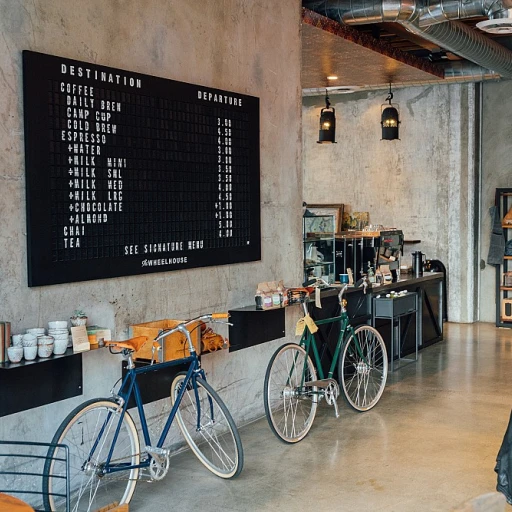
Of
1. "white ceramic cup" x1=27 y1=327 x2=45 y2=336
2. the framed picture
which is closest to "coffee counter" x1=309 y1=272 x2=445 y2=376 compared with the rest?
the framed picture

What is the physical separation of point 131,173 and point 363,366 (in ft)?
8.65

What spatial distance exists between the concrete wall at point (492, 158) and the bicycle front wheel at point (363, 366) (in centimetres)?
461

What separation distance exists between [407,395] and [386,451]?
1.70 m

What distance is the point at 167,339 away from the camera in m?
4.71

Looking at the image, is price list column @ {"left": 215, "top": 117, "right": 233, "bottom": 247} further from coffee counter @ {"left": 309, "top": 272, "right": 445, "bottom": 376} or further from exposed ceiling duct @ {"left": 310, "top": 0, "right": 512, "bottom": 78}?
exposed ceiling duct @ {"left": 310, "top": 0, "right": 512, "bottom": 78}

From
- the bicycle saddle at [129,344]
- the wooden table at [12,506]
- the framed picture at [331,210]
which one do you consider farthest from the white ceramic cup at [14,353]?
the framed picture at [331,210]

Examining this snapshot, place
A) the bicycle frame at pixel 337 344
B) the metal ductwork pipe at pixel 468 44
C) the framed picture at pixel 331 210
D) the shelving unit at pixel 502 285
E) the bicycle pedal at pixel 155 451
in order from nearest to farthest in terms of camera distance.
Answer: the bicycle pedal at pixel 155 451 → the bicycle frame at pixel 337 344 → the metal ductwork pipe at pixel 468 44 → the shelving unit at pixel 502 285 → the framed picture at pixel 331 210

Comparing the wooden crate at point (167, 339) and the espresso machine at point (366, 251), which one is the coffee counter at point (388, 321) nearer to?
the espresso machine at point (366, 251)

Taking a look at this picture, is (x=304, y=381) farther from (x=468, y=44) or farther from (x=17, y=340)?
(x=468, y=44)

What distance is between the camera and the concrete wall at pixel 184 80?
13.6ft

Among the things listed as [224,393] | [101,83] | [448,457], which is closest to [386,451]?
[448,457]

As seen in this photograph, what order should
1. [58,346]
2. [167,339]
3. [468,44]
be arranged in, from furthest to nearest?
1. [468,44]
2. [167,339]
3. [58,346]

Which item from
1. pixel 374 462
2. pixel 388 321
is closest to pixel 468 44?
pixel 388 321

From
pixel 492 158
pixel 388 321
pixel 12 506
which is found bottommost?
pixel 388 321
